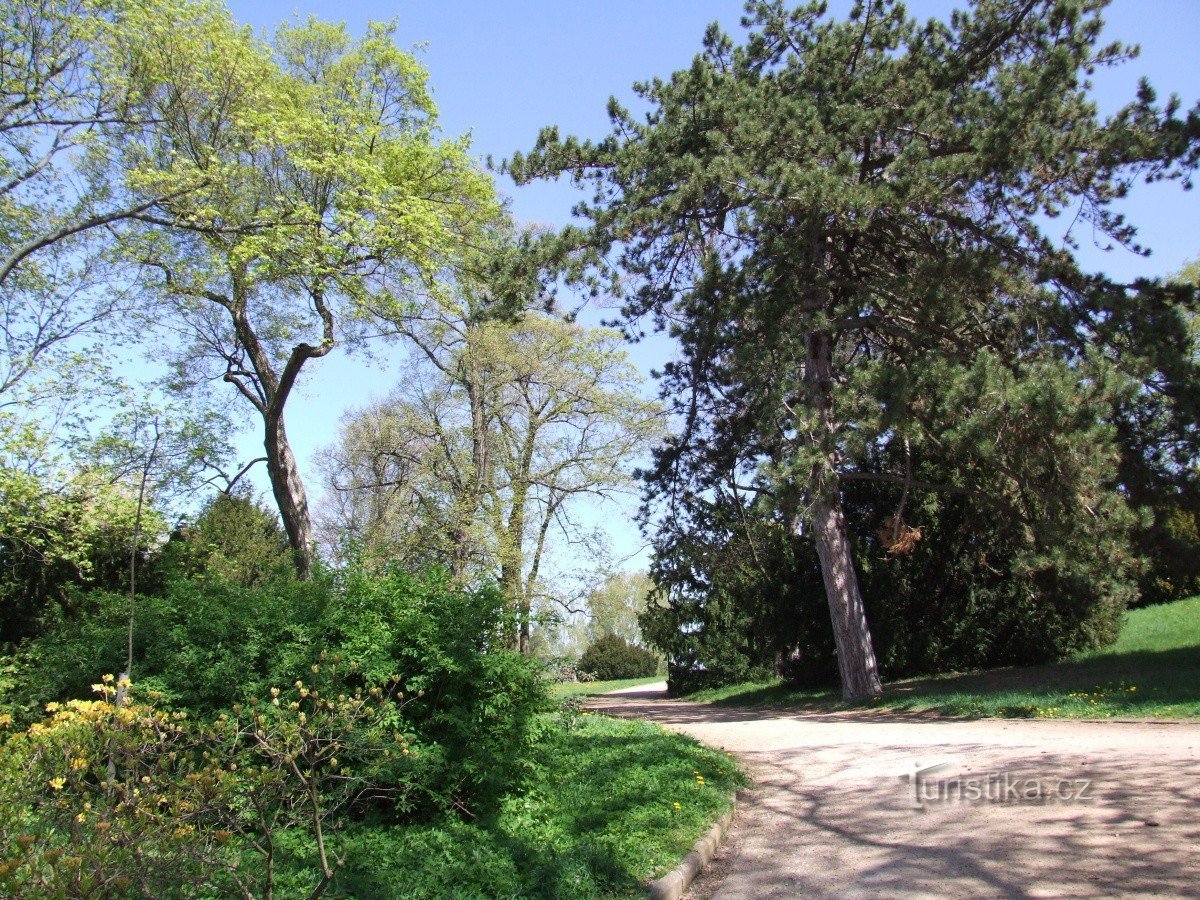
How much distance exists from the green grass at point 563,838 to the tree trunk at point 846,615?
27.7 ft

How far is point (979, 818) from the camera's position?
595 centimetres

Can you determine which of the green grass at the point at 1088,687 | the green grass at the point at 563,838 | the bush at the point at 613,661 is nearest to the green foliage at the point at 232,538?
the green grass at the point at 563,838

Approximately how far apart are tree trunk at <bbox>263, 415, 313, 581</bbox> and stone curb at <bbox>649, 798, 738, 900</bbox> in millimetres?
10851

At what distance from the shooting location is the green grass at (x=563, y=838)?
4.69 metres

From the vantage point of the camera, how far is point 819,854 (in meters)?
5.68

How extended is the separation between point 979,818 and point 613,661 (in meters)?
40.2

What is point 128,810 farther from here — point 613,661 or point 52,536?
point 613,661

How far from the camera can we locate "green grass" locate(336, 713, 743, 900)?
4.69 meters

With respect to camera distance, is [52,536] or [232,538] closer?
[52,536]

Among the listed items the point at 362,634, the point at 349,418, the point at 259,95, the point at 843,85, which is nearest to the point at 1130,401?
the point at 843,85

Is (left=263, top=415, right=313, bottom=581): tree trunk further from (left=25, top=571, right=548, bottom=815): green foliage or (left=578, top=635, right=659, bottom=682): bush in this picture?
(left=578, top=635, right=659, bottom=682): bush

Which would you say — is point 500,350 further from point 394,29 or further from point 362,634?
point 362,634

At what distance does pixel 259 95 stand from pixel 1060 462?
48.5 ft

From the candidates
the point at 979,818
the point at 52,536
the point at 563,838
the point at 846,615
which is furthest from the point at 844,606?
the point at 52,536
